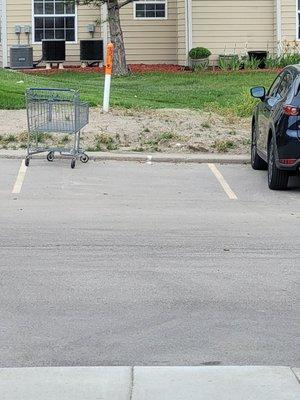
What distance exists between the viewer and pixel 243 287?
9.48m

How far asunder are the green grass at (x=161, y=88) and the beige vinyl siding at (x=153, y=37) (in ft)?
12.8

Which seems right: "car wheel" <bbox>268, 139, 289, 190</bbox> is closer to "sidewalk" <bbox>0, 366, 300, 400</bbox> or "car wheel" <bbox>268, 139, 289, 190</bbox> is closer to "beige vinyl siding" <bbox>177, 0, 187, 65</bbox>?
"sidewalk" <bbox>0, 366, 300, 400</bbox>

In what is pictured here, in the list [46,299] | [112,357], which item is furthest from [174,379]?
[46,299]

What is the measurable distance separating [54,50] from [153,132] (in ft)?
56.3

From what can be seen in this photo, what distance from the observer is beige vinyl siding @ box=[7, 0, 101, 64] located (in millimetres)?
36219

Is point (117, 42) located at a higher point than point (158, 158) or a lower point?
higher

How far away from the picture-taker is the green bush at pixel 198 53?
1332 inches

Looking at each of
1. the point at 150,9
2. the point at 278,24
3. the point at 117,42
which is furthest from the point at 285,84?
the point at 150,9

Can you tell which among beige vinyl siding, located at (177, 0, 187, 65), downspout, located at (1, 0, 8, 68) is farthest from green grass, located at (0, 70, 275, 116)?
downspout, located at (1, 0, 8, 68)

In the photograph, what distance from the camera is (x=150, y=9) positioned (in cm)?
3644

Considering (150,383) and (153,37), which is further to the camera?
(153,37)

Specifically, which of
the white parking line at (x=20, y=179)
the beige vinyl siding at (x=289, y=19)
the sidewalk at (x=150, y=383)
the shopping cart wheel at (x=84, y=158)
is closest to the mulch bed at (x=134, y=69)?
the beige vinyl siding at (x=289, y=19)

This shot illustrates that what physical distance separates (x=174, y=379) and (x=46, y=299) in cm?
247

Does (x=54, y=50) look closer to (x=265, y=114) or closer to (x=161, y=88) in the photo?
(x=161, y=88)
